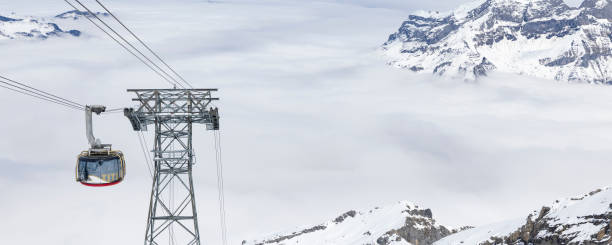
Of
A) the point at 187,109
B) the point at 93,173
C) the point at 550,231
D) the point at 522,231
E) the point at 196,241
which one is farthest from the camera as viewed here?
the point at 522,231

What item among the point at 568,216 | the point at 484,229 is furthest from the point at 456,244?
the point at 568,216

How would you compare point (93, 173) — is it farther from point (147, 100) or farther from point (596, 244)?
point (596, 244)

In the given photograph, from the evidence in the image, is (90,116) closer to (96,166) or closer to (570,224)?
(96,166)

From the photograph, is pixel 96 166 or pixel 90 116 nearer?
pixel 90 116

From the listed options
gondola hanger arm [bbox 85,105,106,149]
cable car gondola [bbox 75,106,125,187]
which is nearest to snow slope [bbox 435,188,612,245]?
cable car gondola [bbox 75,106,125,187]

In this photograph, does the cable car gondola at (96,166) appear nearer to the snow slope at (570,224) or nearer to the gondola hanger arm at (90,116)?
the gondola hanger arm at (90,116)

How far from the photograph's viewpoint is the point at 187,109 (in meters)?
33.0

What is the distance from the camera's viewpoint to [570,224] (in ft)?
471

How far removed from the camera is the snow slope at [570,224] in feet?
436

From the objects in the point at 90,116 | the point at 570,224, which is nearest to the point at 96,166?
the point at 90,116

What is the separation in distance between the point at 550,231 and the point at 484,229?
54572 millimetres

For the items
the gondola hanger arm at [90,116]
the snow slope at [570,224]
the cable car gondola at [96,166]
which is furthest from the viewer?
the snow slope at [570,224]

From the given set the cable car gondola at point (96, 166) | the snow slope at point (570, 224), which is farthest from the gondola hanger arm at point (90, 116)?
the snow slope at point (570, 224)

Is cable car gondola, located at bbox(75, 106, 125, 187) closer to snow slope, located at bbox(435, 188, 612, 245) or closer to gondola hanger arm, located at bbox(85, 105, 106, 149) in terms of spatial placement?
gondola hanger arm, located at bbox(85, 105, 106, 149)
